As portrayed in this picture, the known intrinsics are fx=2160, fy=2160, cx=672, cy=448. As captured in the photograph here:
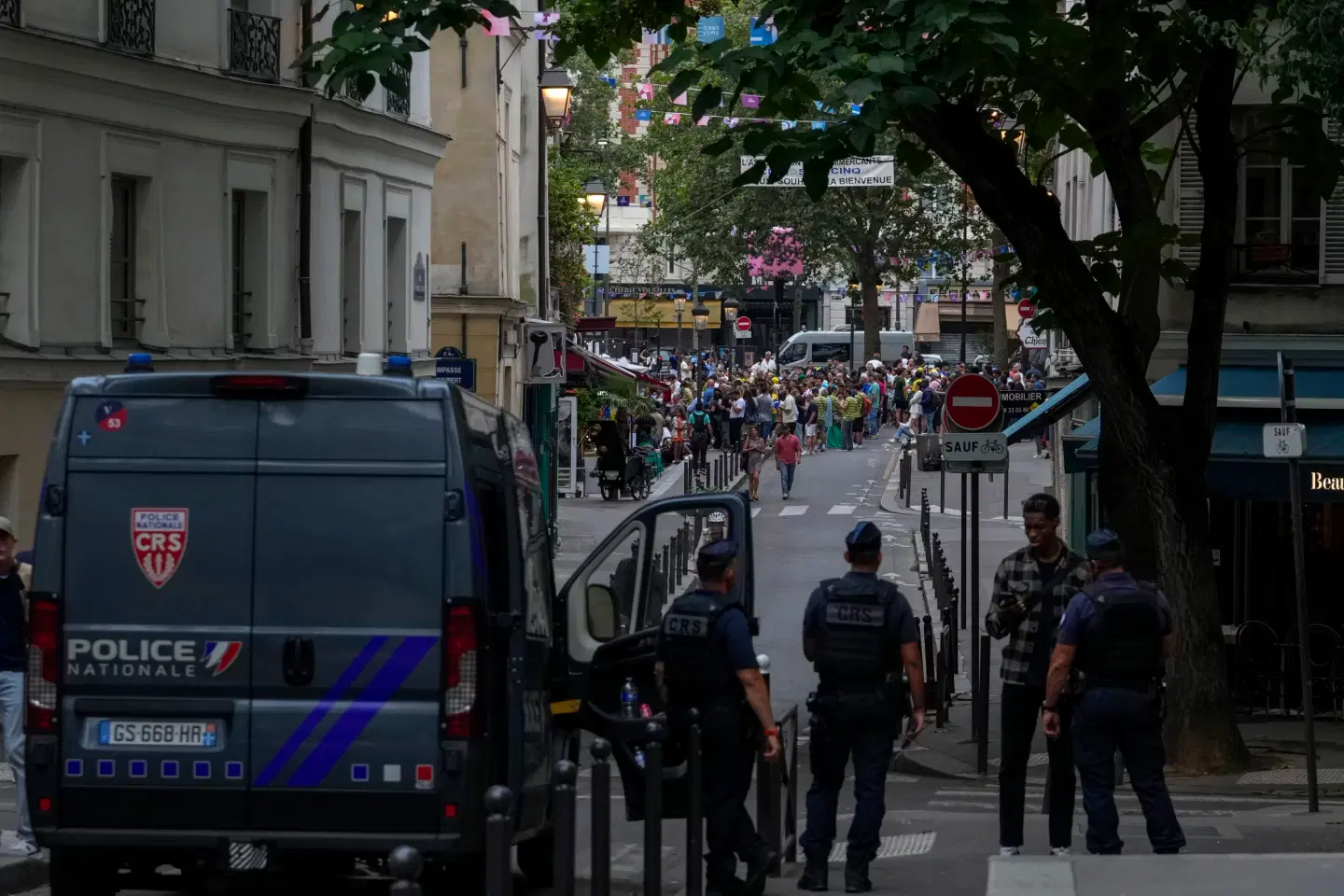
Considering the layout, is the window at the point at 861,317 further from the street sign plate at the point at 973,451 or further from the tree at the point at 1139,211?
the tree at the point at 1139,211

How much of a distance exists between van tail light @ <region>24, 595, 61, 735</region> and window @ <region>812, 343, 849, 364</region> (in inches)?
3261

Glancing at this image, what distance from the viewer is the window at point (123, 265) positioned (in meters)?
19.9

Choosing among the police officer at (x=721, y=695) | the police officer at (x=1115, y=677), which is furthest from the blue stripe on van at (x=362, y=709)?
the police officer at (x=1115, y=677)

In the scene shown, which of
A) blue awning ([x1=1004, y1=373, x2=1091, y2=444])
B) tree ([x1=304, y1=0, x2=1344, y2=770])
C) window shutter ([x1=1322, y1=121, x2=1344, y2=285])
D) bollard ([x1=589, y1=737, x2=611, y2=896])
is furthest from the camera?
blue awning ([x1=1004, y1=373, x2=1091, y2=444])

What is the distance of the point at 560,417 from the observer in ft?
127

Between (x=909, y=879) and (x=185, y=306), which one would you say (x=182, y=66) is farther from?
(x=909, y=879)

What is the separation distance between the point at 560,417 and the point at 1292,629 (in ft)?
69.3

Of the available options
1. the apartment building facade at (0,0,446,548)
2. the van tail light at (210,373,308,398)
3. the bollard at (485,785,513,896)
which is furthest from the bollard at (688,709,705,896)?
the apartment building facade at (0,0,446,548)

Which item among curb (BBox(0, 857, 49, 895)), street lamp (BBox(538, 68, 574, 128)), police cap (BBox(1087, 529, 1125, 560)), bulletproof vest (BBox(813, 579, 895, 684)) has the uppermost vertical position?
street lamp (BBox(538, 68, 574, 128))

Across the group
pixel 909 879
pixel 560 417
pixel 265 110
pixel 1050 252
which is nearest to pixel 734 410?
pixel 560 417

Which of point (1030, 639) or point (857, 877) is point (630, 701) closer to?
point (857, 877)

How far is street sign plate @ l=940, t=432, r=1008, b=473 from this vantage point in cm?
1820

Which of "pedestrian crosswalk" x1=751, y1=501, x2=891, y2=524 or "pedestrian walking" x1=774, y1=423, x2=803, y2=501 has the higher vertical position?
"pedestrian walking" x1=774, y1=423, x2=803, y2=501

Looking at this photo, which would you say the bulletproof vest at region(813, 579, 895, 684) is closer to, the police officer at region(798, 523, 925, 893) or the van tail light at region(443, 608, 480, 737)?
the police officer at region(798, 523, 925, 893)
